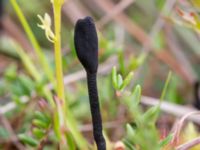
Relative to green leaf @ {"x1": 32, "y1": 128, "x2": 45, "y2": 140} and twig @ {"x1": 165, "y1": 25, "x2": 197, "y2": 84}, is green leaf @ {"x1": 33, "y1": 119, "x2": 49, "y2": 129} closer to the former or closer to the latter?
green leaf @ {"x1": 32, "y1": 128, "x2": 45, "y2": 140}

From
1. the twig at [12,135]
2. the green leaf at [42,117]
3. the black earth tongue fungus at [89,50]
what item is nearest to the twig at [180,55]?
the twig at [12,135]

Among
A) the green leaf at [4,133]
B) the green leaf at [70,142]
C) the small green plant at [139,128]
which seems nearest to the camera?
the small green plant at [139,128]

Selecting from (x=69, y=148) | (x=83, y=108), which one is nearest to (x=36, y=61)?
(x=83, y=108)

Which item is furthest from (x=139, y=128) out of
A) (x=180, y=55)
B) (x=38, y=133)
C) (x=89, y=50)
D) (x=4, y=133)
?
(x=180, y=55)

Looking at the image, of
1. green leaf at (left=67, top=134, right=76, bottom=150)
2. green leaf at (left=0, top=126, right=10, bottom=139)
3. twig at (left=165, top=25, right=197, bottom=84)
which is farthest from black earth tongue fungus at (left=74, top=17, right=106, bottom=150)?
twig at (left=165, top=25, right=197, bottom=84)

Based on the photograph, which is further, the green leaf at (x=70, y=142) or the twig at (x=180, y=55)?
the twig at (x=180, y=55)

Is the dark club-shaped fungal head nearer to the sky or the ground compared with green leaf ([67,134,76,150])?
nearer to the sky

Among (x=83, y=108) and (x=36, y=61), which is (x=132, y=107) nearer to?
(x=83, y=108)

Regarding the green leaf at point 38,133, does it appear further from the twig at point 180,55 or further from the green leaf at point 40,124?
the twig at point 180,55

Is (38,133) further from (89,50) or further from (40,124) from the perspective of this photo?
(89,50)
